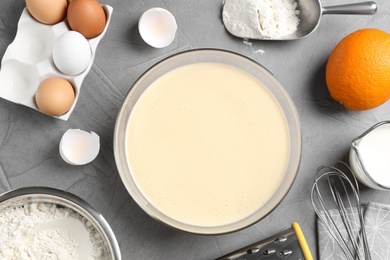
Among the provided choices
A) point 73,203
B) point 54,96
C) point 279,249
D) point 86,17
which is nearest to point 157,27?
point 86,17

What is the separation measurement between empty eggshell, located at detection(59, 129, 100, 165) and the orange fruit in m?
0.54

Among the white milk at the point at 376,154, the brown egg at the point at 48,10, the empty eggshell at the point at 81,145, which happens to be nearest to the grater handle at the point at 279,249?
the white milk at the point at 376,154

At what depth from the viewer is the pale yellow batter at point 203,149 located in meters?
1.28

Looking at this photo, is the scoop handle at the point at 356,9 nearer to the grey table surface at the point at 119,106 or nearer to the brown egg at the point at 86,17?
the grey table surface at the point at 119,106

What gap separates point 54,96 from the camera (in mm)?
1263

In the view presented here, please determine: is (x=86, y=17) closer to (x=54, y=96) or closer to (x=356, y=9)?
(x=54, y=96)

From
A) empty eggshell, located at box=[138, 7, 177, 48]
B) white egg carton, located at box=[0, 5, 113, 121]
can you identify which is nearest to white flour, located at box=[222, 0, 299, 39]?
empty eggshell, located at box=[138, 7, 177, 48]

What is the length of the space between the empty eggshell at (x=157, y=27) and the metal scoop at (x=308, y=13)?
0.12 m

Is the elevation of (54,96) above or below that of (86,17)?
below

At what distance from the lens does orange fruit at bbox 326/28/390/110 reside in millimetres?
1300

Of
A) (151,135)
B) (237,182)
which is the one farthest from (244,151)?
(151,135)

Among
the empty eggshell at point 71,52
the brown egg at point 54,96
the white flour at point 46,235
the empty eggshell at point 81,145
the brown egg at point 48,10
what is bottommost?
the white flour at point 46,235

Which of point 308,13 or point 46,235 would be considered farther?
point 308,13

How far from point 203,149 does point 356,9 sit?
18.4 inches
